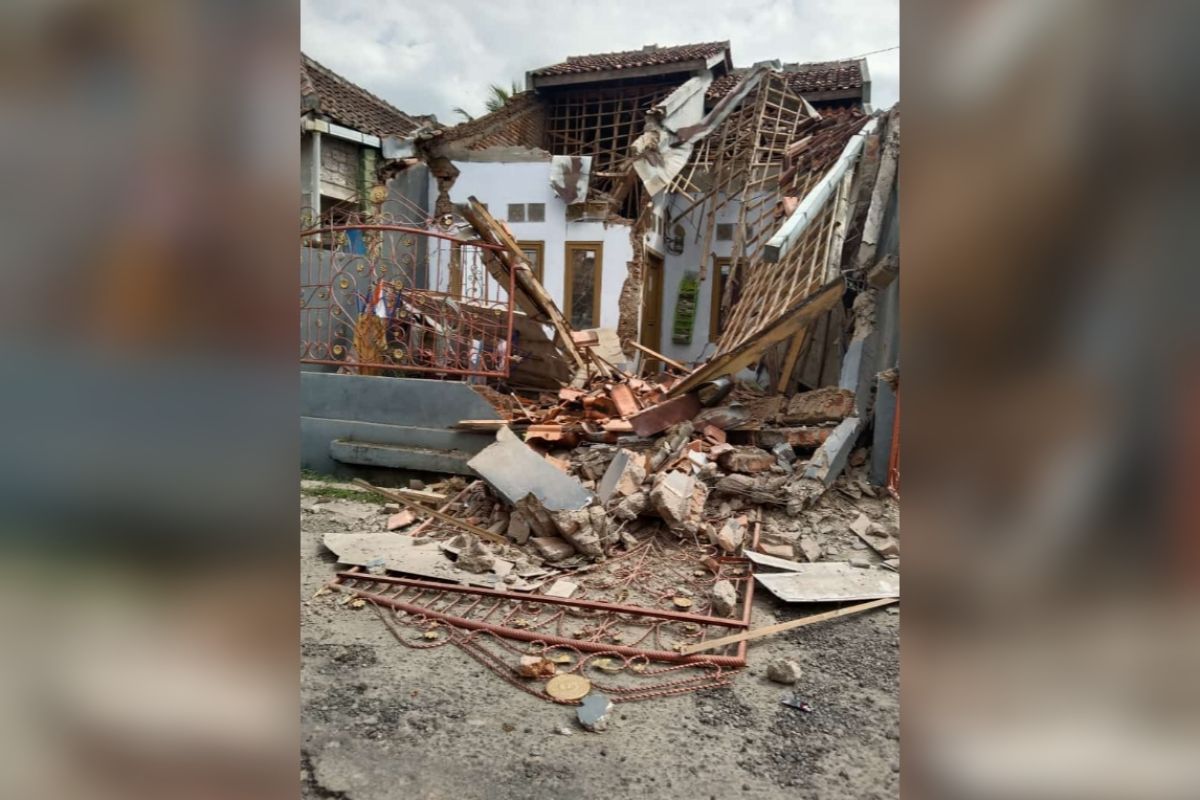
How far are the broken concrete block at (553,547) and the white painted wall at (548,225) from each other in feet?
29.5

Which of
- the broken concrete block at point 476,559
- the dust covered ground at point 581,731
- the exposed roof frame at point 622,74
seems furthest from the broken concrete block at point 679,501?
the exposed roof frame at point 622,74

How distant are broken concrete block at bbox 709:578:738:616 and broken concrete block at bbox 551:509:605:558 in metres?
1.20

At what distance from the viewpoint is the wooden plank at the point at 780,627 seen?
13.8ft

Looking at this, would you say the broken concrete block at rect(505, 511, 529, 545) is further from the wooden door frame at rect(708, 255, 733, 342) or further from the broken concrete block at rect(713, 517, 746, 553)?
the wooden door frame at rect(708, 255, 733, 342)
